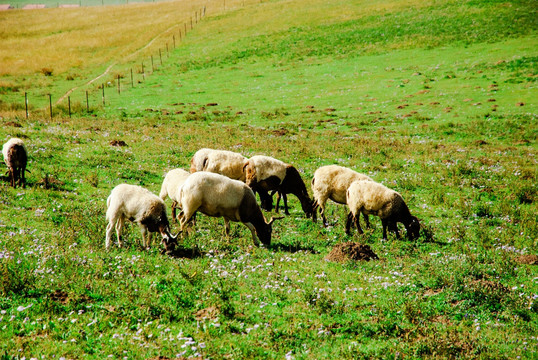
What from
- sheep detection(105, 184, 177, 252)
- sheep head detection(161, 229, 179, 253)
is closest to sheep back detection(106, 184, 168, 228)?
sheep detection(105, 184, 177, 252)

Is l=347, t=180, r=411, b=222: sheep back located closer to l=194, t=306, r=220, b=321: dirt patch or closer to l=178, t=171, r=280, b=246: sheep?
l=178, t=171, r=280, b=246: sheep

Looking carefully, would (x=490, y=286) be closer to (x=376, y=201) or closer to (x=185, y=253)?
(x=376, y=201)

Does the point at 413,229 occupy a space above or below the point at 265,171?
below

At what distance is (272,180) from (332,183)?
8.56ft

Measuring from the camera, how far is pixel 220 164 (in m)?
17.5

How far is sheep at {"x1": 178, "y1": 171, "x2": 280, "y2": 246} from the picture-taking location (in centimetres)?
1334

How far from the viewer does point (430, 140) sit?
30.2 m

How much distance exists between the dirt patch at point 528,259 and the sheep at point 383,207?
2940 millimetres

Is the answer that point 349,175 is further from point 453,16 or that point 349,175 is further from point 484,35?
point 453,16

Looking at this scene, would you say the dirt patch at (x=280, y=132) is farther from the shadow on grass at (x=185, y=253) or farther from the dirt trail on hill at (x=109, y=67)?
the dirt trail on hill at (x=109, y=67)

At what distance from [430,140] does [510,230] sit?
648 inches

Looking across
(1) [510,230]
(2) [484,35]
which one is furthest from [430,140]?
(2) [484,35]

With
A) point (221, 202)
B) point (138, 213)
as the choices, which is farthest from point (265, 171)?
point (138, 213)

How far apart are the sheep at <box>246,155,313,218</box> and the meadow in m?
0.74
